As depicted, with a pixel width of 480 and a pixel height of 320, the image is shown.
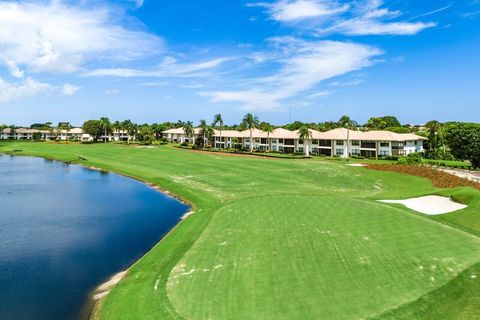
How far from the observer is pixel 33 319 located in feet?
69.4

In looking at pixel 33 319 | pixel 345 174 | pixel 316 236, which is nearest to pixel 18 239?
pixel 33 319

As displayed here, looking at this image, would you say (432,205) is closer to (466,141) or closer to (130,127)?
(466,141)

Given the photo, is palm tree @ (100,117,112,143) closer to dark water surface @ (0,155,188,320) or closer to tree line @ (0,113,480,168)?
tree line @ (0,113,480,168)

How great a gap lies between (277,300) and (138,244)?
61.8 feet

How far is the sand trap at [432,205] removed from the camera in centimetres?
3871

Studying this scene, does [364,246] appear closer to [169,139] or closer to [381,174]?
[381,174]

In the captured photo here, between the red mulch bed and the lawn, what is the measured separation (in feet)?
27.1

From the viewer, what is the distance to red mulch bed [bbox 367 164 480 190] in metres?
50.5

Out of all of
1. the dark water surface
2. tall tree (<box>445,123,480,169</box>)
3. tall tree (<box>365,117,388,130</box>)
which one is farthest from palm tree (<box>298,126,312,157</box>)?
tall tree (<box>365,117,388,130</box>)

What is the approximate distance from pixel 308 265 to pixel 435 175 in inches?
1800

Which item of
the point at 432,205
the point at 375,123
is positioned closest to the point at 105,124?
the point at 375,123

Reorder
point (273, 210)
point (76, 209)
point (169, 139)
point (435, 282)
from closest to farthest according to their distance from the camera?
point (435, 282), point (273, 210), point (76, 209), point (169, 139)

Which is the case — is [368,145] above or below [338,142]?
below

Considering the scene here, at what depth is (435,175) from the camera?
60125 mm
